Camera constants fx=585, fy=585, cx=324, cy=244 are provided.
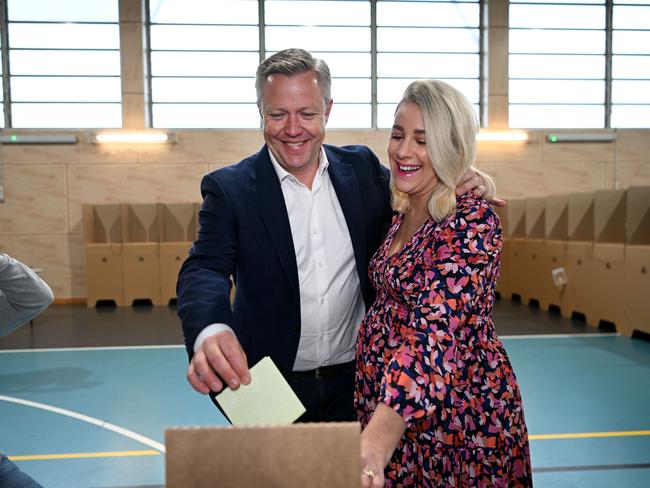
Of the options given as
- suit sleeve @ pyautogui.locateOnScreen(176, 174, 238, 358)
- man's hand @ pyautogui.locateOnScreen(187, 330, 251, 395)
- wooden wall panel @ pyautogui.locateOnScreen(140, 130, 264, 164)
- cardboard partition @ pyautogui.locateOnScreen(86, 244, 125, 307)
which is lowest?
cardboard partition @ pyautogui.locateOnScreen(86, 244, 125, 307)

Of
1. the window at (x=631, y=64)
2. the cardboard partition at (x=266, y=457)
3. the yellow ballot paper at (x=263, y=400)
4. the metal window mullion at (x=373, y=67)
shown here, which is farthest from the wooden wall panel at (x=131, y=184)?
the cardboard partition at (x=266, y=457)

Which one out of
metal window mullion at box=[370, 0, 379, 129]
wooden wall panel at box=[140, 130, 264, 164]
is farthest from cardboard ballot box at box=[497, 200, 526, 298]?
wooden wall panel at box=[140, 130, 264, 164]

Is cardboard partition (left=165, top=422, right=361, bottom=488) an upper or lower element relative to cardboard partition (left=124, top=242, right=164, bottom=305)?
upper

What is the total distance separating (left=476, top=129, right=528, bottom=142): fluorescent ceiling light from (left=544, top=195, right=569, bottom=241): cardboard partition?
305 cm

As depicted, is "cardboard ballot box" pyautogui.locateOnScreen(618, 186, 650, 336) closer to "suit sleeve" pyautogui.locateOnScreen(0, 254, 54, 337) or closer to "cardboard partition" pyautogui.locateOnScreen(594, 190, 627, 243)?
"cardboard partition" pyautogui.locateOnScreen(594, 190, 627, 243)

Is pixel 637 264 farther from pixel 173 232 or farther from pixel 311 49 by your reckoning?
pixel 311 49

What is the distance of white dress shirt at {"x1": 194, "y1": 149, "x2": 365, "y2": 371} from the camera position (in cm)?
186

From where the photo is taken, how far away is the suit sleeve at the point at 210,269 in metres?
1.44

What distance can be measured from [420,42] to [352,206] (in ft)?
38.4

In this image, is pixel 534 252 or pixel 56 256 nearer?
pixel 534 252

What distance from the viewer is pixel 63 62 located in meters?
11.8

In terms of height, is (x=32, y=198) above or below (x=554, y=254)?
above

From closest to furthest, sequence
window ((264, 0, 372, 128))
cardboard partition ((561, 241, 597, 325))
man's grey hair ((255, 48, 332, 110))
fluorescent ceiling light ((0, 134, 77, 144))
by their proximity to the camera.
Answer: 1. man's grey hair ((255, 48, 332, 110))
2. cardboard partition ((561, 241, 597, 325))
3. fluorescent ceiling light ((0, 134, 77, 144))
4. window ((264, 0, 372, 128))

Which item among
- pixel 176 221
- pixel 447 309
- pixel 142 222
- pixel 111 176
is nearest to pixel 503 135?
pixel 176 221
